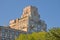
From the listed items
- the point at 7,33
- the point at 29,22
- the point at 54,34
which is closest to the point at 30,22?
the point at 29,22

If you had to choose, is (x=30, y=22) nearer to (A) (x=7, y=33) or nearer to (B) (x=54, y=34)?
(A) (x=7, y=33)

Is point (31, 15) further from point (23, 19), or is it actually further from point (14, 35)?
point (14, 35)

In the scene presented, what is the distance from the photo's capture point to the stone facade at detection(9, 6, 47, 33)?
14650 cm

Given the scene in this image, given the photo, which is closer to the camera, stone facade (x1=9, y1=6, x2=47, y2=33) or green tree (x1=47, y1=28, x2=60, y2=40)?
green tree (x1=47, y1=28, x2=60, y2=40)

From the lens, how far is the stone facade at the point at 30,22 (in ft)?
481

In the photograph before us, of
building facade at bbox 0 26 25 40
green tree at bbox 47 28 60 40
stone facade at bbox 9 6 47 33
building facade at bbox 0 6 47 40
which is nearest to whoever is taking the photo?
green tree at bbox 47 28 60 40

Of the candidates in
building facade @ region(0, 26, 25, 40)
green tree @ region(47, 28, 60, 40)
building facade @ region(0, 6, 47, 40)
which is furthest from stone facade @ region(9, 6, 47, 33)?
green tree @ region(47, 28, 60, 40)

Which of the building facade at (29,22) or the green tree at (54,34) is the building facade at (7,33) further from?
the green tree at (54,34)

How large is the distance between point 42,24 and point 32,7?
554 inches

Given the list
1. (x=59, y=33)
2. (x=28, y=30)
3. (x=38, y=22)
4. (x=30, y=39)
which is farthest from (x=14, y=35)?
(x=59, y=33)

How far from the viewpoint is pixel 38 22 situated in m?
151

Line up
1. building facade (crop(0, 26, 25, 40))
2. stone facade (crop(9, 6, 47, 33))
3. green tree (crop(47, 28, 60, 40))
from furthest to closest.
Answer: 1. stone facade (crop(9, 6, 47, 33))
2. building facade (crop(0, 26, 25, 40))
3. green tree (crop(47, 28, 60, 40))

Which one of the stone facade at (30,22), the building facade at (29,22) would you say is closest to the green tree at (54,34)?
the building facade at (29,22)

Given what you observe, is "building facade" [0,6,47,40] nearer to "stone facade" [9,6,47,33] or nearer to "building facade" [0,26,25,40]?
"stone facade" [9,6,47,33]
